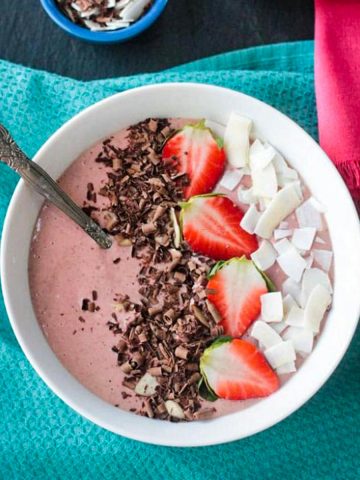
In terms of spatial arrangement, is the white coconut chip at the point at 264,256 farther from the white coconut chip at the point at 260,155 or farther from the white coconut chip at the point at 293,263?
the white coconut chip at the point at 260,155

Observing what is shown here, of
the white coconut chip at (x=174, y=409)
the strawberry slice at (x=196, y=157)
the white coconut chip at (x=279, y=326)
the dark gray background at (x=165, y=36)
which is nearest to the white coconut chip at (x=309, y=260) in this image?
the white coconut chip at (x=279, y=326)

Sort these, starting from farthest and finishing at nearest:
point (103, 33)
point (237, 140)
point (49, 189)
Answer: point (103, 33)
point (237, 140)
point (49, 189)

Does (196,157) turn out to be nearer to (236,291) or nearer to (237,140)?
(237,140)

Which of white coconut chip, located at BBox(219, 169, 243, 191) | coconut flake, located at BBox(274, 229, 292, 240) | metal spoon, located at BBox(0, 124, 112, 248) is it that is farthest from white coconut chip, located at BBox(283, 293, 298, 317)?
metal spoon, located at BBox(0, 124, 112, 248)

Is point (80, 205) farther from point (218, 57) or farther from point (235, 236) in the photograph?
point (218, 57)

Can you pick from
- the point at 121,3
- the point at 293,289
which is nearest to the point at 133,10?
the point at 121,3
